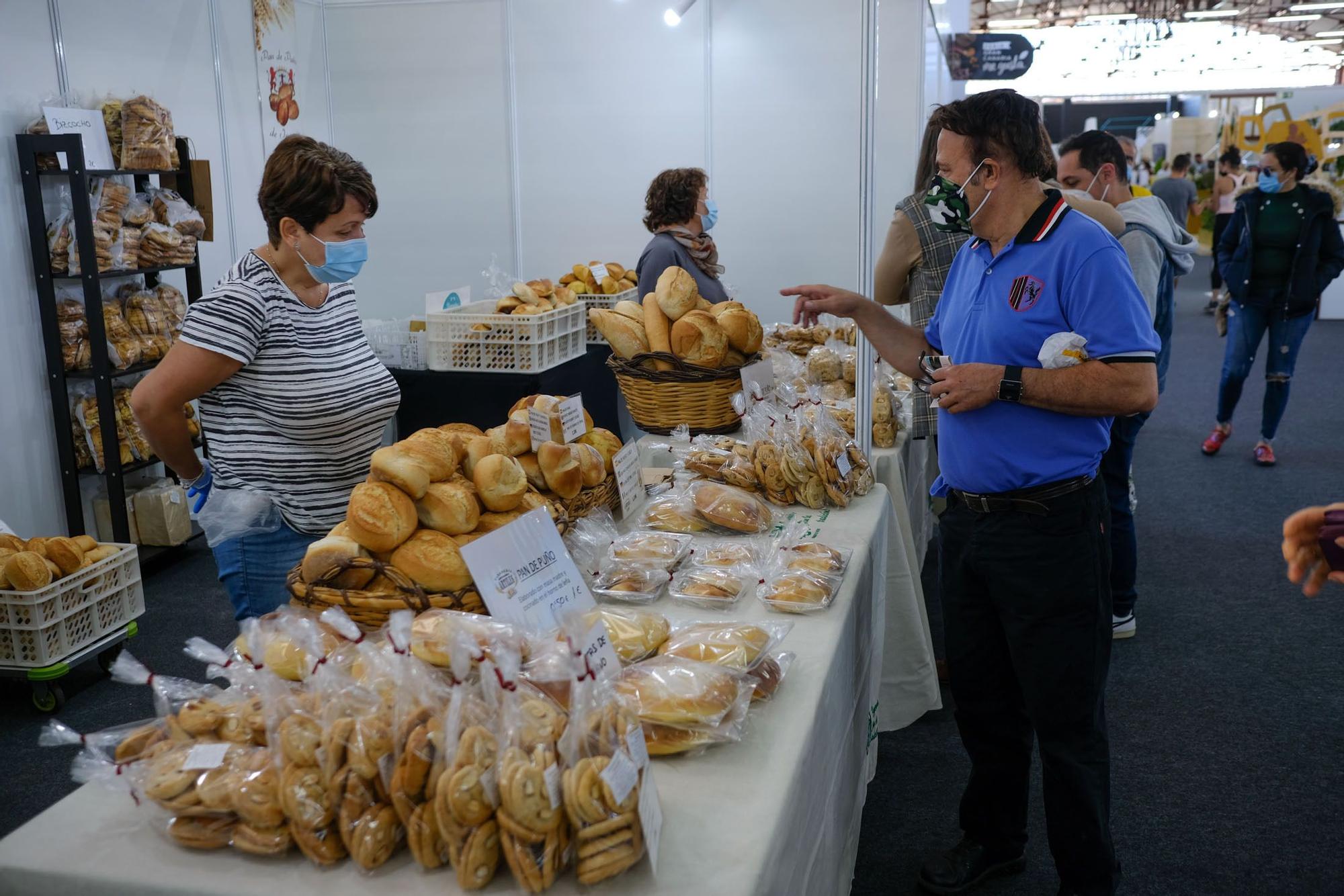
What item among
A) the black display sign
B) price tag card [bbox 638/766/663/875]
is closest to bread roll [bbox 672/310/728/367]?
price tag card [bbox 638/766/663/875]

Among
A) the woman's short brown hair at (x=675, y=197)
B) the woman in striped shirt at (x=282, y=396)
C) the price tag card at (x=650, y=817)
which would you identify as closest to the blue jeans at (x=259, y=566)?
the woman in striped shirt at (x=282, y=396)

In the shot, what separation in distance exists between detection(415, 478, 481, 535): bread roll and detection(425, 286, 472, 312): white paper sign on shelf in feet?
9.11

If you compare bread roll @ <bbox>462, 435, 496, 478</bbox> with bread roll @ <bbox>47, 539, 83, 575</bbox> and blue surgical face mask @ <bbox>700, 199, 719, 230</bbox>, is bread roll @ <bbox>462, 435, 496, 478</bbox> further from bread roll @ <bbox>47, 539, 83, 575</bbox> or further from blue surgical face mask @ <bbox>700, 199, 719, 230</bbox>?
blue surgical face mask @ <bbox>700, 199, 719, 230</bbox>

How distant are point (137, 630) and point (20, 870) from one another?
3025mm

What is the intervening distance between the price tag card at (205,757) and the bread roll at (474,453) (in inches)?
25.2

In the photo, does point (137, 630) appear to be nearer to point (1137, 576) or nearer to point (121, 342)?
point (121, 342)

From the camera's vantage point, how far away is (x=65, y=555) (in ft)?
10.6

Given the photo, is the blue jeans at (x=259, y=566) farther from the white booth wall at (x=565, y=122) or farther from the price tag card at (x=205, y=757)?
the white booth wall at (x=565, y=122)

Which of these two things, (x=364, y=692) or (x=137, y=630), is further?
(x=137, y=630)

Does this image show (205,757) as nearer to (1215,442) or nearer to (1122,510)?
(1122,510)

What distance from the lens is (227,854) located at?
3.43ft

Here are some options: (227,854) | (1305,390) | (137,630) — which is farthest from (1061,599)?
(1305,390)

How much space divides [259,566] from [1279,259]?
5.51 m

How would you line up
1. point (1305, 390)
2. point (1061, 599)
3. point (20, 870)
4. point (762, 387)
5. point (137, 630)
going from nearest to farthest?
point (20, 870), point (1061, 599), point (762, 387), point (137, 630), point (1305, 390)
